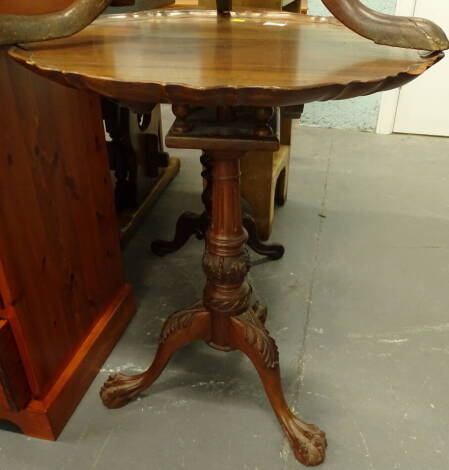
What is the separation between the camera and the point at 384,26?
30.5 inches

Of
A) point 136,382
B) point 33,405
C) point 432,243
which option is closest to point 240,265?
point 136,382

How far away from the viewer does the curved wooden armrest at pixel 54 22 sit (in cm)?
77

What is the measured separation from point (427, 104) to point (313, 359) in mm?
1981

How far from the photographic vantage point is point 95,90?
26.3 inches

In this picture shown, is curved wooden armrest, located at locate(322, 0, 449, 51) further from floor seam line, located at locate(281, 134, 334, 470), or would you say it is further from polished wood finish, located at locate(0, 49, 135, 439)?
floor seam line, located at locate(281, 134, 334, 470)

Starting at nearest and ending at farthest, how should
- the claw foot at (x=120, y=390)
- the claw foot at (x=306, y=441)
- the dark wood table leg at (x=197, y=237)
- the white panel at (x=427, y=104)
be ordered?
the claw foot at (x=306, y=441), the claw foot at (x=120, y=390), the dark wood table leg at (x=197, y=237), the white panel at (x=427, y=104)

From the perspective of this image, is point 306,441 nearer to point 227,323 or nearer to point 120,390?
point 227,323

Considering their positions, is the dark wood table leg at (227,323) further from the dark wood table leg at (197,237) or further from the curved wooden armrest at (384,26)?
the dark wood table leg at (197,237)

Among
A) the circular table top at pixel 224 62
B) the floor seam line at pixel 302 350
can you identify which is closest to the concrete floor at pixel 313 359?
the floor seam line at pixel 302 350

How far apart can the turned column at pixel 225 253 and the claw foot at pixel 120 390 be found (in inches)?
A: 8.3

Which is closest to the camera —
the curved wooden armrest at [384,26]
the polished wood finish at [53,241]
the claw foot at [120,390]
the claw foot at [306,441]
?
the curved wooden armrest at [384,26]

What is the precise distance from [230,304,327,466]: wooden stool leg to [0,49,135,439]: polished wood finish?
38 centimetres

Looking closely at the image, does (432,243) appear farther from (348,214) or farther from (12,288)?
(12,288)

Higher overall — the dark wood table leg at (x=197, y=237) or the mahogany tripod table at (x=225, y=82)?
the mahogany tripod table at (x=225, y=82)
